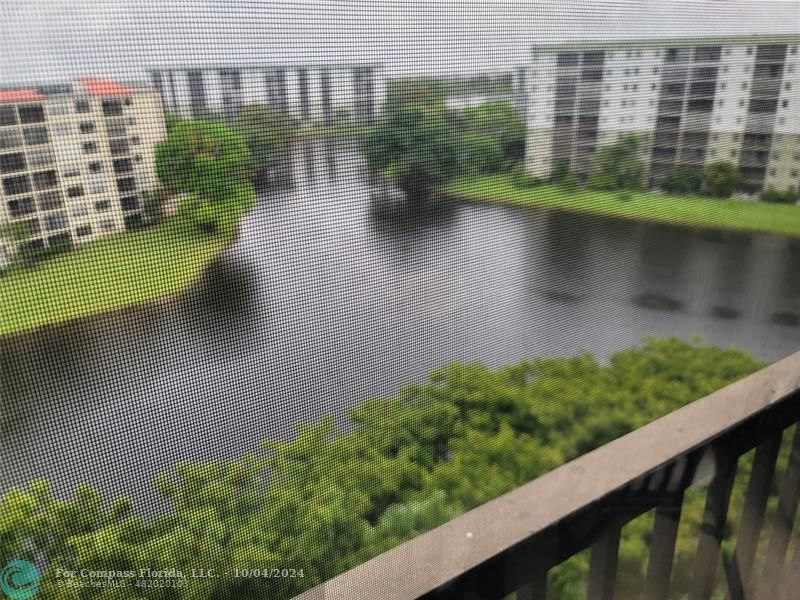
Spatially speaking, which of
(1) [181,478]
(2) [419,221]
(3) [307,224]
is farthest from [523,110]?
(1) [181,478]

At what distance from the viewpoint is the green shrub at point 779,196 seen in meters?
0.93

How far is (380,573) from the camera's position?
65 centimetres

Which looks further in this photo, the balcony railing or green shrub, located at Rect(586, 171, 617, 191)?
green shrub, located at Rect(586, 171, 617, 191)

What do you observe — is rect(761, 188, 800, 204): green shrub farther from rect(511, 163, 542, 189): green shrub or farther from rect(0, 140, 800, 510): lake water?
rect(511, 163, 542, 189): green shrub

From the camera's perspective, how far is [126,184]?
0.47 meters

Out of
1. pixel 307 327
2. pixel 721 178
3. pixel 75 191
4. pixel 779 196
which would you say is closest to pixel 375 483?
pixel 307 327

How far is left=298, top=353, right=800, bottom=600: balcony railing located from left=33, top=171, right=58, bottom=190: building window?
48cm

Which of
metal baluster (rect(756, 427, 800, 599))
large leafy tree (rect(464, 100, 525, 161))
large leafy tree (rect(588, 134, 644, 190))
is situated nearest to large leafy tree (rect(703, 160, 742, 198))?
large leafy tree (rect(588, 134, 644, 190))

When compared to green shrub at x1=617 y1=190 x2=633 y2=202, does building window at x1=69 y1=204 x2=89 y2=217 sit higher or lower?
higher

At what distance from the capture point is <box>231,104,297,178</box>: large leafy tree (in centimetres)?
51

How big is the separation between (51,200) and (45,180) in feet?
0.05

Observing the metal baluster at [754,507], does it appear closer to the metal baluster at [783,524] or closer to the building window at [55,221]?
the metal baluster at [783,524]

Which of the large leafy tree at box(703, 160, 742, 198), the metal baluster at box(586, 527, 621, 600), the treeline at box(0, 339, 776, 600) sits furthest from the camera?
the large leafy tree at box(703, 160, 742, 198)

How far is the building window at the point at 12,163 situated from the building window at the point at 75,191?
0.11ft
